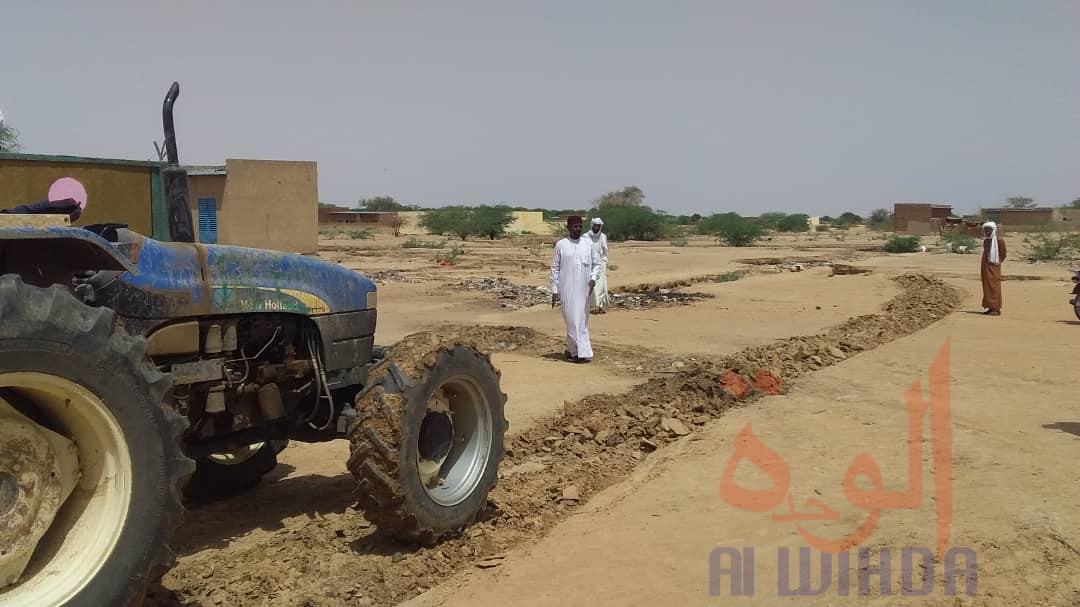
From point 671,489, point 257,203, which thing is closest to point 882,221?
point 257,203

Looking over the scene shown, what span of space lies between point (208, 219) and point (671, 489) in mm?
23262

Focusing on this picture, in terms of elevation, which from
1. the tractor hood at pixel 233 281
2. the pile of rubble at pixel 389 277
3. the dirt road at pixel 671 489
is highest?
the tractor hood at pixel 233 281

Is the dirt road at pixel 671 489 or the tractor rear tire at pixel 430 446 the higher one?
the tractor rear tire at pixel 430 446

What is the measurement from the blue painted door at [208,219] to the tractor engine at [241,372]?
828 inches

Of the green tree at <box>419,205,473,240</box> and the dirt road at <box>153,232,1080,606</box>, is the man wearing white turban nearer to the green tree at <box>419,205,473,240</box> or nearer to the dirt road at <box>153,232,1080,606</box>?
the dirt road at <box>153,232,1080,606</box>

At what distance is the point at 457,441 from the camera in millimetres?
5055

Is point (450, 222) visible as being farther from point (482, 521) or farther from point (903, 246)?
point (482, 521)

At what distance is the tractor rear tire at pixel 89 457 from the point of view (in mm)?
2908

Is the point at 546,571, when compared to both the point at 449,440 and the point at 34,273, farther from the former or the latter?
the point at 34,273

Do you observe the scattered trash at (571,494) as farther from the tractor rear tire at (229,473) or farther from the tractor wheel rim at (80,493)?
the tractor wheel rim at (80,493)

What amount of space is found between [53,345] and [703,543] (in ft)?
10.9

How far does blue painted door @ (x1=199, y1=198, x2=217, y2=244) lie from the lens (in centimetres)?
2492

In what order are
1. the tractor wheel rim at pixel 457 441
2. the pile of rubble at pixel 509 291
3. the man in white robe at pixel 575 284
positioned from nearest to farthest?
1. the tractor wheel rim at pixel 457 441
2. the man in white robe at pixel 575 284
3. the pile of rubble at pixel 509 291
